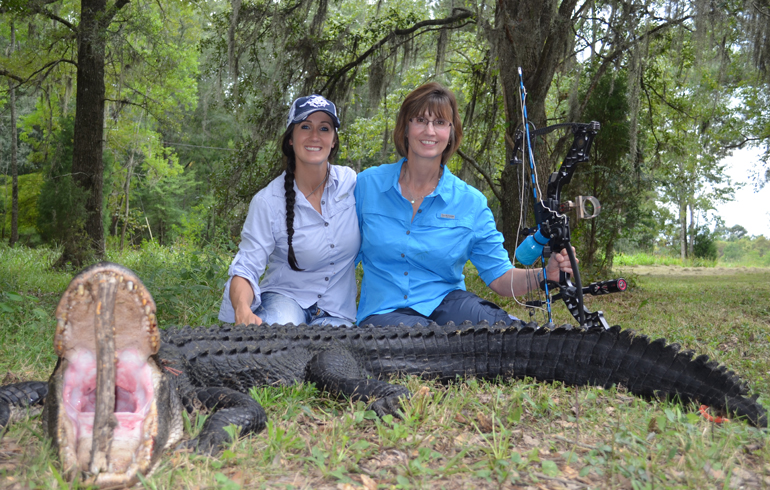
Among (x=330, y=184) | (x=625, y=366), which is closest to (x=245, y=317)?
(x=330, y=184)

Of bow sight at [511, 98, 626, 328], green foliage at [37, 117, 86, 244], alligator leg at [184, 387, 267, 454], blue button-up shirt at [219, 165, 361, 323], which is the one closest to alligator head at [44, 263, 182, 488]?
alligator leg at [184, 387, 267, 454]

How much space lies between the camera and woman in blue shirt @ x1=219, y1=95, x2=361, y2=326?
3531 mm

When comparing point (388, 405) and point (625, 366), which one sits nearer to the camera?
point (388, 405)

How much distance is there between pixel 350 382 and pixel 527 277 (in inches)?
57.0

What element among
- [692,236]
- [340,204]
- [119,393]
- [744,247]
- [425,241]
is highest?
[692,236]

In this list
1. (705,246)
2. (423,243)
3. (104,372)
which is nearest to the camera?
(104,372)

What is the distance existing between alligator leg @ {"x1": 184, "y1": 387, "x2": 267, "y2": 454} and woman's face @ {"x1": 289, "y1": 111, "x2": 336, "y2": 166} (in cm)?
165

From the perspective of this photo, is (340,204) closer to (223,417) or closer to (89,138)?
(223,417)

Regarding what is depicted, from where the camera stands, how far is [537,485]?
5.78ft

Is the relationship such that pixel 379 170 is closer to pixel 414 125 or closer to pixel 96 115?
pixel 414 125

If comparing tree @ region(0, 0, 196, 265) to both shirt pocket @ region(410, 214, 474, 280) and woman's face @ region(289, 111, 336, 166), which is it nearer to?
woman's face @ region(289, 111, 336, 166)

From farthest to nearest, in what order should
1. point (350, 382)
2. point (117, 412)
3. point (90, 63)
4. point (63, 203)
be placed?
point (63, 203)
point (90, 63)
point (350, 382)
point (117, 412)

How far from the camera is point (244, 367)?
2838 millimetres

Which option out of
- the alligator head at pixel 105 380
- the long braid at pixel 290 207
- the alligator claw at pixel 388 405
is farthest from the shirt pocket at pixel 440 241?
the alligator head at pixel 105 380
